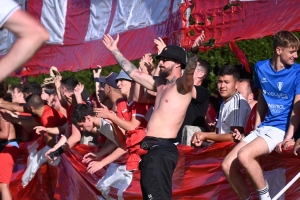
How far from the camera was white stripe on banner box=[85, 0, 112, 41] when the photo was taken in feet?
34.3

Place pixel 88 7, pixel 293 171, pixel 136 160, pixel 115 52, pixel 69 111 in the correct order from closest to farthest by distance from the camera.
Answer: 1. pixel 293 171
2. pixel 136 160
3. pixel 115 52
4. pixel 69 111
5. pixel 88 7

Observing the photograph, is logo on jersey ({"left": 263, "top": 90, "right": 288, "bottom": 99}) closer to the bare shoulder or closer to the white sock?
the white sock

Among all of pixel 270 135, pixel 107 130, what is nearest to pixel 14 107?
pixel 107 130

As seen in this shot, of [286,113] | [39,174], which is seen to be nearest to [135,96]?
[286,113]

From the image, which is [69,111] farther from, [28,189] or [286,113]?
[286,113]

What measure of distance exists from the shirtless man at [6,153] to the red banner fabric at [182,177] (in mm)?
423

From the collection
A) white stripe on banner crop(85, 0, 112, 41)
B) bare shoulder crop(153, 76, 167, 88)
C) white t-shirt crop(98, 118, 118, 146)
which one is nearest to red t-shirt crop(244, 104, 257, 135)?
bare shoulder crop(153, 76, 167, 88)

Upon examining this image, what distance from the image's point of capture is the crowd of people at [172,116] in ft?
17.6

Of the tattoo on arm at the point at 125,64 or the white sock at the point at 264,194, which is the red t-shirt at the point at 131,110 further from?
the white sock at the point at 264,194

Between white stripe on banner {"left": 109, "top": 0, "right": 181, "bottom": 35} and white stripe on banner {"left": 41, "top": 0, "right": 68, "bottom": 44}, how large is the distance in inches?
73.0

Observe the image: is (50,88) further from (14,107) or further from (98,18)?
(98,18)

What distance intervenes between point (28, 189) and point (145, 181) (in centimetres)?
407

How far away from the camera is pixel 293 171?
520 centimetres

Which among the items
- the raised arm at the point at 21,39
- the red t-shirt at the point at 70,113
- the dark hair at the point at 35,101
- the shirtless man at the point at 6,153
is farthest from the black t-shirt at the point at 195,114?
the raised arm at the point at 21,39
